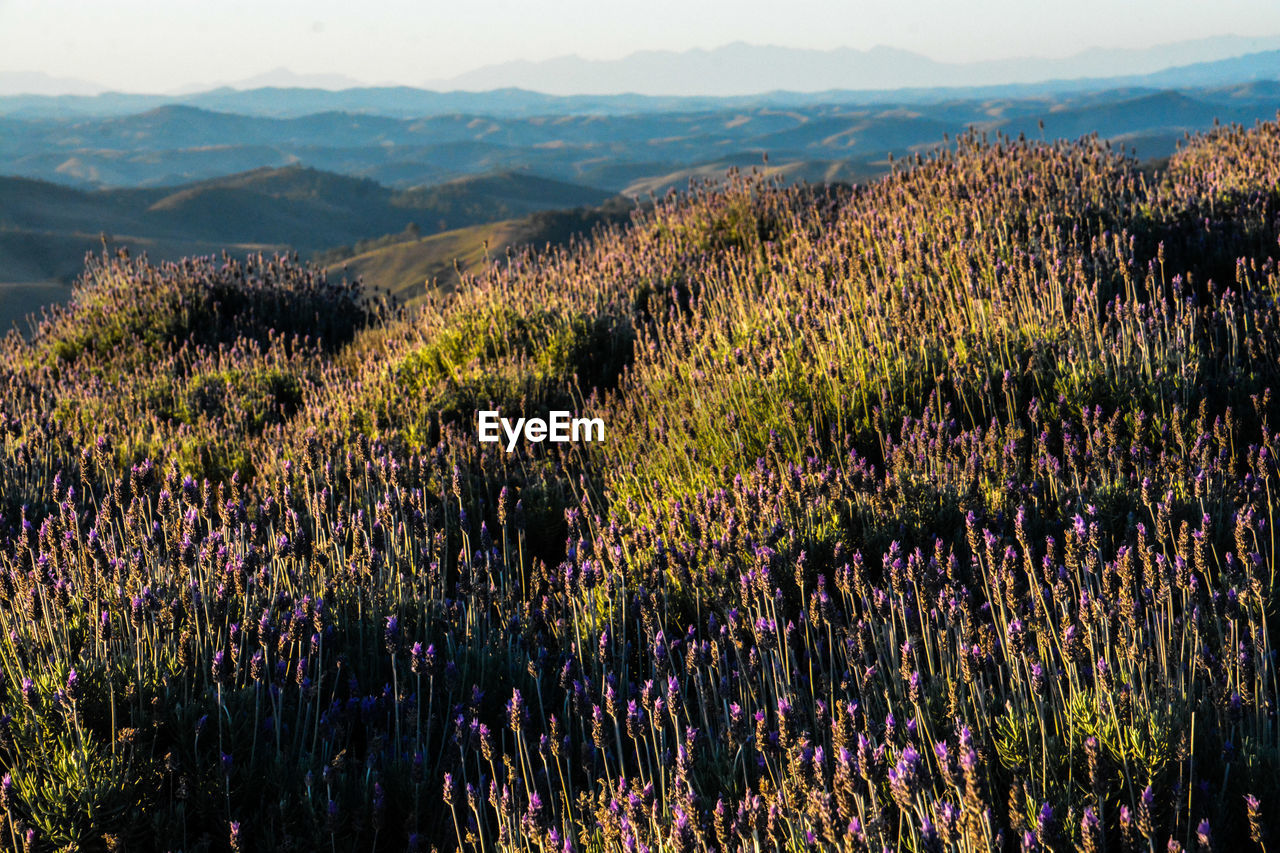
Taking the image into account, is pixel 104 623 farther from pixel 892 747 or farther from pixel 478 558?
pixel 892 747

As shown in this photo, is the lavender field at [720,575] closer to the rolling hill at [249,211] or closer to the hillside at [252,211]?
the rolling hill at [249,211]

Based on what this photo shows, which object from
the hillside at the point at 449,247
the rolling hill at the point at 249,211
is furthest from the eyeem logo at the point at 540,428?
the rolling hill at the point at 249,211

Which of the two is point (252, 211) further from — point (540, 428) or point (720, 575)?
point (720, 575)

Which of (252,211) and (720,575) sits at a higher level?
(252,211)

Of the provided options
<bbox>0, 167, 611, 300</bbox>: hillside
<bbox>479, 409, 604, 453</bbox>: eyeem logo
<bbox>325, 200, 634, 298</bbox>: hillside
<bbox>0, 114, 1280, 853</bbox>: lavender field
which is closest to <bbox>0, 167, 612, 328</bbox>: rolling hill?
<bbox>0, 167, 611, 300</bbox>: hillside

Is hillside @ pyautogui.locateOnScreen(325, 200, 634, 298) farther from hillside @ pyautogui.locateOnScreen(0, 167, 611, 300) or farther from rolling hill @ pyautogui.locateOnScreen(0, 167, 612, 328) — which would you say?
hillside @ pyautogui.locateOnScreen(0, 167, 611, 300)

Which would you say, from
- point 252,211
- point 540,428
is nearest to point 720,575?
point 540,428
